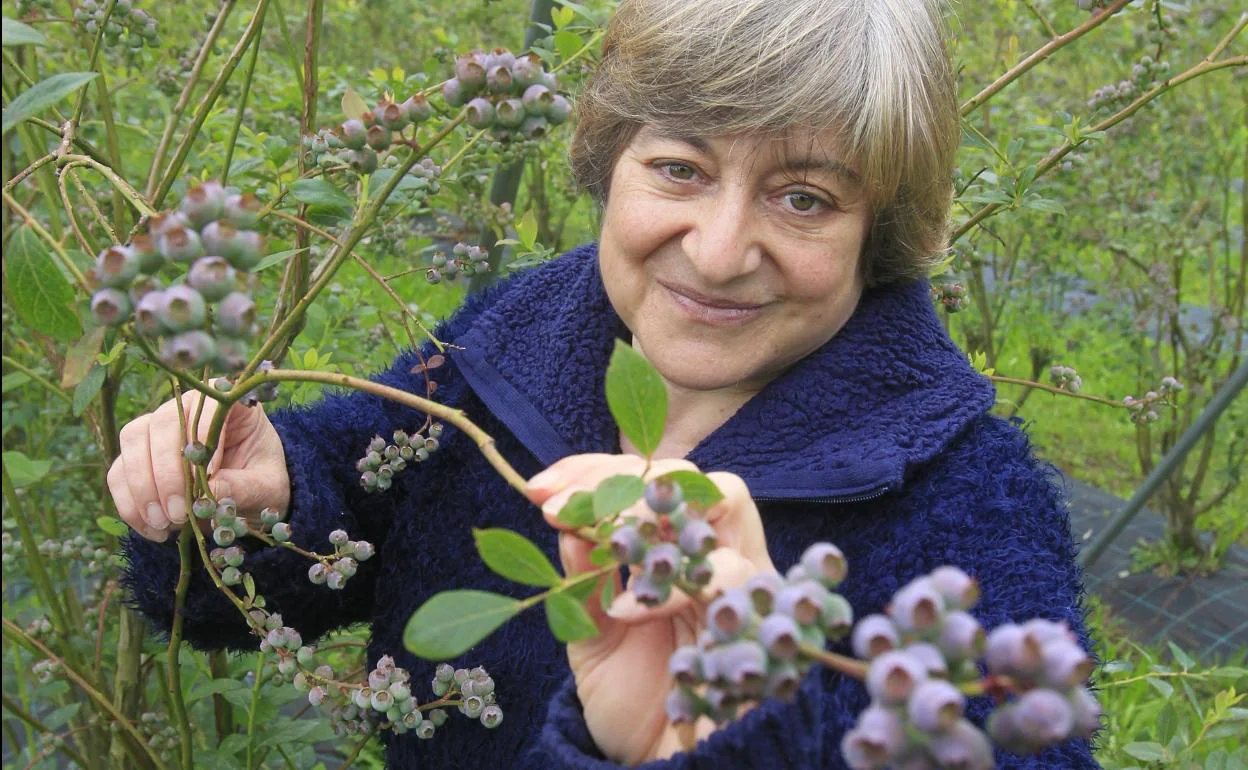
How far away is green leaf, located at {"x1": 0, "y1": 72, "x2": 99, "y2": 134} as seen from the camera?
73 centimetres

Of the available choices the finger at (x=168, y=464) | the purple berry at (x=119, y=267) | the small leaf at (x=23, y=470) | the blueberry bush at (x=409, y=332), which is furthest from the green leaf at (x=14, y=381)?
the purple berry at (x=119, y=267)

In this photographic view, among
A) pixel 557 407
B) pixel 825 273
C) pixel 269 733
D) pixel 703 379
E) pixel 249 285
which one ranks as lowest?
pixel 269 733

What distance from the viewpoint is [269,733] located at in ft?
5.29

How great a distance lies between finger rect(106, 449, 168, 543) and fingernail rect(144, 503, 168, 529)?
0.01 metres

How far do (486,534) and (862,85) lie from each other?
816mm

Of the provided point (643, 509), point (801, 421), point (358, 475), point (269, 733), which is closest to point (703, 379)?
point (801, 421)

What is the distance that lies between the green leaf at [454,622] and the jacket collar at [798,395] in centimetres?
73

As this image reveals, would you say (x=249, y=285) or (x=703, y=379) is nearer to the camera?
(x=249, y=285)

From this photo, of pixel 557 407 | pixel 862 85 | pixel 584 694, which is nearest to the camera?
pixel 584 694

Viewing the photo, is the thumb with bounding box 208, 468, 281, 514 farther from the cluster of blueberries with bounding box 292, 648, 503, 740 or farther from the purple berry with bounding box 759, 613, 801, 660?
the purple berry with bounding box 759, 613, 801, 660

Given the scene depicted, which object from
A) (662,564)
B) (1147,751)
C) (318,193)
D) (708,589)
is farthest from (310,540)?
(1147,751)

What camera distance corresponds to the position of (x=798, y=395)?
1.39 metres

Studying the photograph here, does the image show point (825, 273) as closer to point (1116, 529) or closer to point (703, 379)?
point (703, 379)

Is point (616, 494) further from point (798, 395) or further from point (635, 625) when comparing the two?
point (798, 395)
